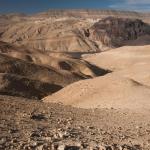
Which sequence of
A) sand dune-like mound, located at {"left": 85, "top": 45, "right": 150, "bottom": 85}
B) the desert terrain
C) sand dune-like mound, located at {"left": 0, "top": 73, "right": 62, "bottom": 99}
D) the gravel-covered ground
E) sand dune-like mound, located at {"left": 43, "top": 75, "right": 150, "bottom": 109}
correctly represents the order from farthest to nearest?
1. sand dune-like mound, located at {"left": 85, "top": 45, "right": 150, "bottom": 85}
2. sand dune-like mound, located at {"left": 0, "top": 73, "right": 62, "bottom": 99}
3. sand dune-like mound, located at {"left": 43, "top": 75, "right": 150, "bottom": 109}
4. the desert terrain
5. the gravel-covered ground

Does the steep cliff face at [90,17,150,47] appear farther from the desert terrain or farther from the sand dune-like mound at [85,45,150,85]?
the desert terrain

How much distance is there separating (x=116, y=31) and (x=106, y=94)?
102m

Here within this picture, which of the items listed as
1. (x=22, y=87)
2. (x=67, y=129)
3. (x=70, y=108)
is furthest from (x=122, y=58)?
(x=67, y=129)

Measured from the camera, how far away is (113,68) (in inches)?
2525

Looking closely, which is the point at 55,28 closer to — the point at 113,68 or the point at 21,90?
the point at 113,68

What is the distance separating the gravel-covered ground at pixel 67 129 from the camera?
9.16 meters

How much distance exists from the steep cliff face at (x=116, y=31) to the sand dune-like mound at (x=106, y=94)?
93.5 metres

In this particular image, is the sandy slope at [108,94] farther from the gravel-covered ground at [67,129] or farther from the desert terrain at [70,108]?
the gravel-covered ground at [67,129]

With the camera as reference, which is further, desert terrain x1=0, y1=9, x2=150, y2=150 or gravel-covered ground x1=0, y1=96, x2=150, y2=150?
desert terrain x1=0, y1=9, x2=150, y2=150

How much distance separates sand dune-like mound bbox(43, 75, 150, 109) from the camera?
779 inches

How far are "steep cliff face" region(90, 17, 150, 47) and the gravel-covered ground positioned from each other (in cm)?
10463

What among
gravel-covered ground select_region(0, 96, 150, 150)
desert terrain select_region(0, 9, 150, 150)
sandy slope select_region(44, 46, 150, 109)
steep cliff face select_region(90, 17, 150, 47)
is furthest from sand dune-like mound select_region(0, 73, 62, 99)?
steep cliff face select_region(90, 17, 150, 47)

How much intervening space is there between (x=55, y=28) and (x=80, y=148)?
140m

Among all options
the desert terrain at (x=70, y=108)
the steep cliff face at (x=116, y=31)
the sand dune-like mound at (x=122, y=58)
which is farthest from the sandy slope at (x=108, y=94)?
the steep cliff face at (x=116, y=31)
